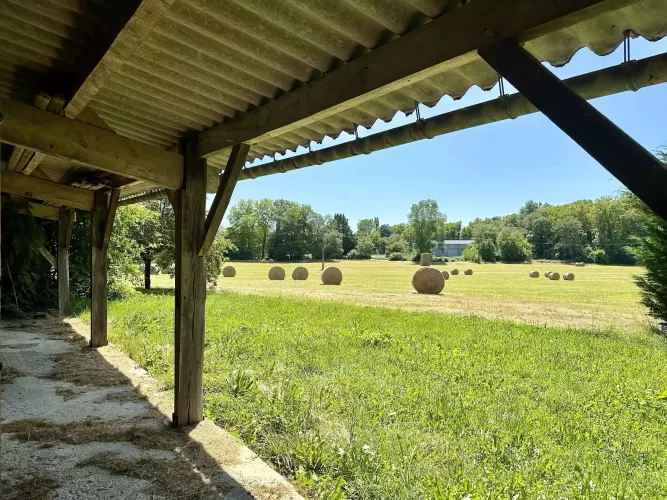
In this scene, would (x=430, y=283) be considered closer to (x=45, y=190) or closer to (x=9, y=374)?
(x=45, y=190)

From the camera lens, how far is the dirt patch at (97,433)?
2.98 meters

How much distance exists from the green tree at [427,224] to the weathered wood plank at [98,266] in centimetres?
6846

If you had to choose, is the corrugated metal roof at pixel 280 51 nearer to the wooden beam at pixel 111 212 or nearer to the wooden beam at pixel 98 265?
the wooden beam at pixel 111 212

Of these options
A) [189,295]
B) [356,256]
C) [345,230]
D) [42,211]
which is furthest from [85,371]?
[345,230]

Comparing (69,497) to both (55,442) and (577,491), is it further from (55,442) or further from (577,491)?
(577,491)

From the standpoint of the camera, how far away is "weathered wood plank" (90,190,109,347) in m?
5.88

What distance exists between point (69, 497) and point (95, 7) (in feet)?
8.18

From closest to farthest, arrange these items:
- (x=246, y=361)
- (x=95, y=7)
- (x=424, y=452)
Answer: (x=95, y=7) → (x=424, y=452) → (x=246, y=361)

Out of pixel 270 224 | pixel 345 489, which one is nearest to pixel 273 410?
pixel 345 489

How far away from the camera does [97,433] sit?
3.11 metres

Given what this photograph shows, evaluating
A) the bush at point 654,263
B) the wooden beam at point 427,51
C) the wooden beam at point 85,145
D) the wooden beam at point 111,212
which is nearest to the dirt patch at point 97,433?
the wooden beam at point 85,145

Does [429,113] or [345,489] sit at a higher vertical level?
[429,113]

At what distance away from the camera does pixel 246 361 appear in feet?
16.9

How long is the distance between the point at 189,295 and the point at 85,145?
1.30m
